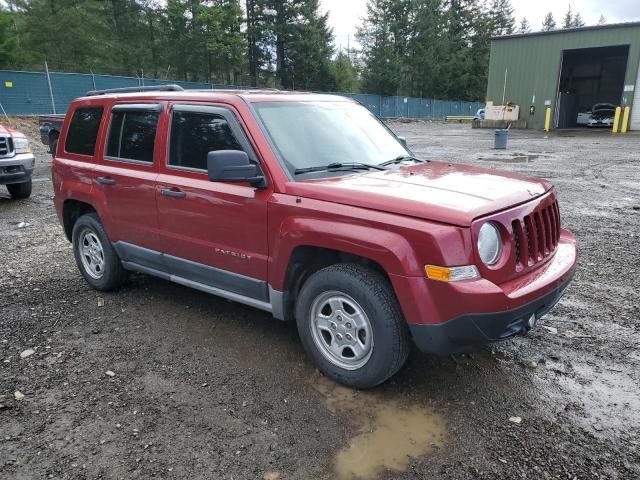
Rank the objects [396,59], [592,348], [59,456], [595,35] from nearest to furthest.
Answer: [59,456]
[592,348]
[595,35]
[396,59]

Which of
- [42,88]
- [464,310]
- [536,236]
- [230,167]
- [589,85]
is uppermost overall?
[589,85]

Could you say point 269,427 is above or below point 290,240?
below

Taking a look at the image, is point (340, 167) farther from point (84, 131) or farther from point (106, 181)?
point (84, 131)

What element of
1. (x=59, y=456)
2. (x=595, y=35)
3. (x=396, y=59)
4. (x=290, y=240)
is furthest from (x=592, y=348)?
(x=396, y=59)

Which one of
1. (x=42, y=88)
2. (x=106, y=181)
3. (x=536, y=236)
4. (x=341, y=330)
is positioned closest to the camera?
(x=536, y=236)

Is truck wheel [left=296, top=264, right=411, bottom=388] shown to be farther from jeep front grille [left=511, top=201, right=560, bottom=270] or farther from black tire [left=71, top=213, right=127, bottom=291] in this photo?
black tire [left=71, top=213, right=127, bottom=291]

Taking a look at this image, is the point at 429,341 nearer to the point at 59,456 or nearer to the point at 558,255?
the point at 558,255

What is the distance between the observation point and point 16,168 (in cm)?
936

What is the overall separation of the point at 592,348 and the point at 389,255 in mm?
2036

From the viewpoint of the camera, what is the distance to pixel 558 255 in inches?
137

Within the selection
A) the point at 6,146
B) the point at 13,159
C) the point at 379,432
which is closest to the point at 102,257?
the point at 379,432

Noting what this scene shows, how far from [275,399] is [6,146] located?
28.2 ft

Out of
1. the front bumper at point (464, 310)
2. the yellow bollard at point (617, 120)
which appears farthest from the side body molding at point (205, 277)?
the yellow bollard at point (617, 120)

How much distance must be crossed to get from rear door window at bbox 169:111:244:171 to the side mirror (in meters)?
0.36
